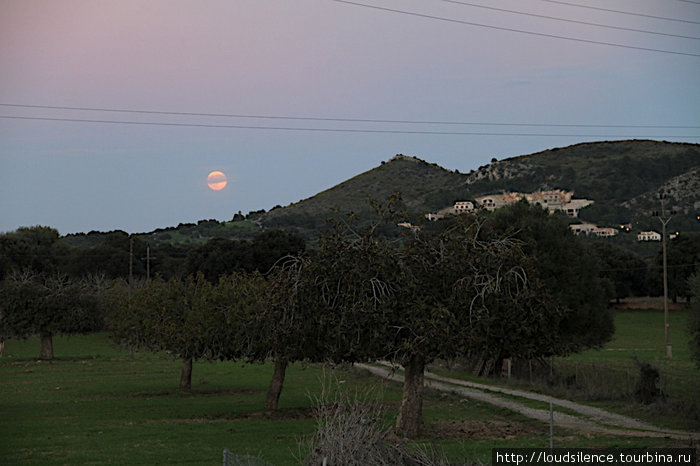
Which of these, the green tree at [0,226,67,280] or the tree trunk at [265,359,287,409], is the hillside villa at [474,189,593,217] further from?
the tree trunk at [265,359,287,409]

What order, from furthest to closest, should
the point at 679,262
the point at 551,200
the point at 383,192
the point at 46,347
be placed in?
the point at 383,192 < the point at 551,200 < the point at 679,262 < the point at 46,347

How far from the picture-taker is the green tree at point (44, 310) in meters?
64.6

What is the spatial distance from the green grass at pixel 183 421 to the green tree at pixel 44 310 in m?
9.48

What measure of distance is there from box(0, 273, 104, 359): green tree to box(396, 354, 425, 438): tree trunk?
47.5 metres

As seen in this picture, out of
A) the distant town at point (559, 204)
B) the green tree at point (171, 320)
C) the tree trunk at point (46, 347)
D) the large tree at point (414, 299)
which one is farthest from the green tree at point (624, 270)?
the large tree at point (414, 299)

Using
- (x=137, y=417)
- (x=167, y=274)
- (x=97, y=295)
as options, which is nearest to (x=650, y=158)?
(x=167, y=274)

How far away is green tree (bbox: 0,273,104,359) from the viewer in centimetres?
6456

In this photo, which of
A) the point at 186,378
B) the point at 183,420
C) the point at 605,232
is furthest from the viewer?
the point at 605,232

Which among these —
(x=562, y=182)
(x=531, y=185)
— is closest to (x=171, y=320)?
(x=562, y=182)

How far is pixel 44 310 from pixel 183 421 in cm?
3906

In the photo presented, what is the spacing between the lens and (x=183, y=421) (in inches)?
1190

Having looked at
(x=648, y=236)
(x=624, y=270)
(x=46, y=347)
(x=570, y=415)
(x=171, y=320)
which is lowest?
(x=46, y=347)

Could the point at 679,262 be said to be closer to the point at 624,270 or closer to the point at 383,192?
the point at 624,270

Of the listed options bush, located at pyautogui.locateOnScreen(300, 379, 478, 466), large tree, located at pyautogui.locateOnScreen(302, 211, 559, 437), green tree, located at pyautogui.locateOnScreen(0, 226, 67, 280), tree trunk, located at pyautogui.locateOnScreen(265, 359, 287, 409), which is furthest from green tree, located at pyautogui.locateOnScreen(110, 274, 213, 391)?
green tree, located at pyautogui.locateOnScreen(0, 226, 67, 280)
